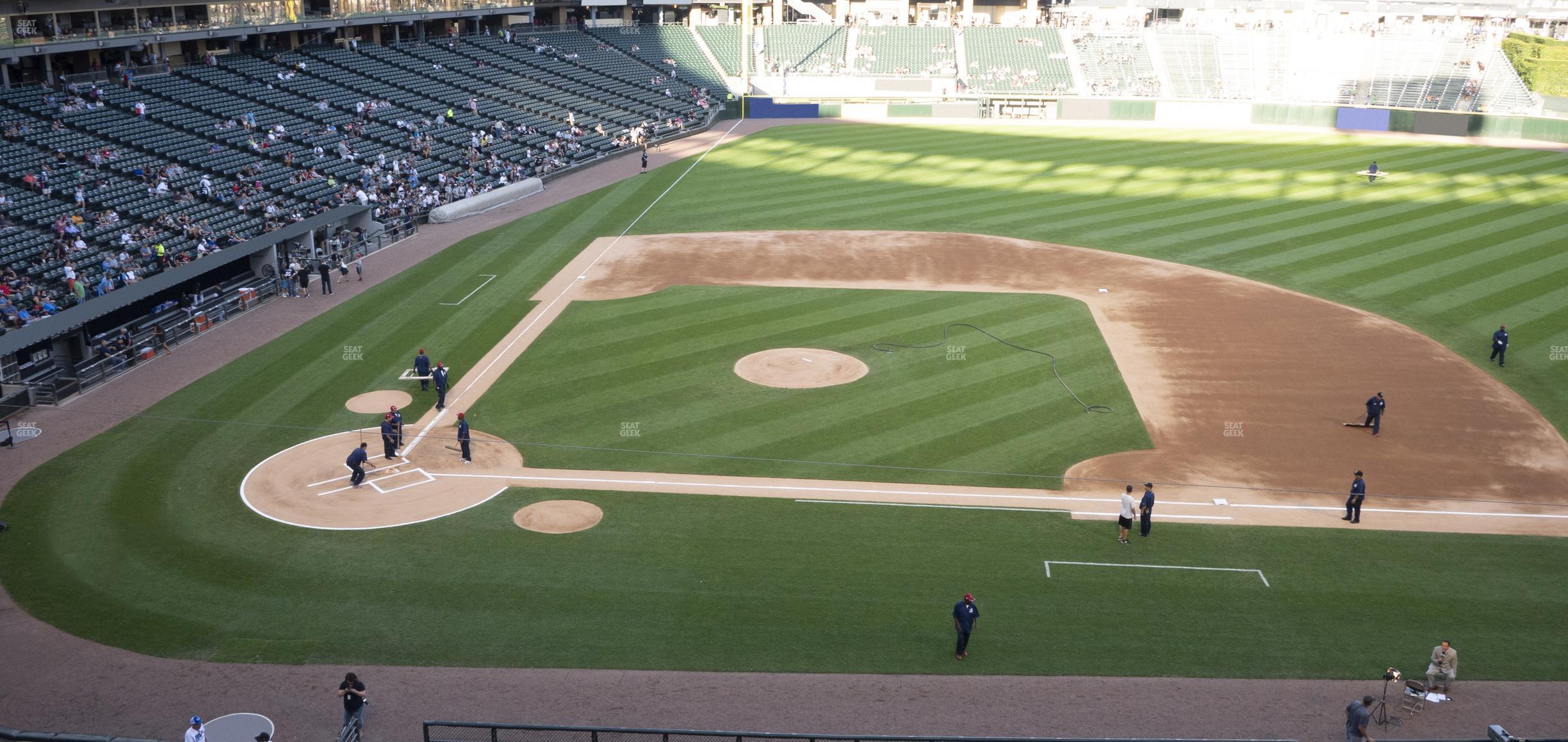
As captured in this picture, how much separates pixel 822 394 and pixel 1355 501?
12.3 meters

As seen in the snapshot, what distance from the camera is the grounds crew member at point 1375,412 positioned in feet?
82.6

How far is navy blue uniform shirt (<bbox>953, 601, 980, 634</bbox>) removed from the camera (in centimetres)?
1656

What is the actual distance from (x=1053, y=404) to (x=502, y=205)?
3181 centimetres

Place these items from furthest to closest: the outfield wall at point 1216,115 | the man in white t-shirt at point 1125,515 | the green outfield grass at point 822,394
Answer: the outfield wall at point 1216,115 → the green outfield grass at point 822,394 → the man in white t-shirt at point 1125,515

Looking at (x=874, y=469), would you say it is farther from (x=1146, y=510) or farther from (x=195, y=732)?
(x=195, y=732)

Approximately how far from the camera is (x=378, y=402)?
27.5 m

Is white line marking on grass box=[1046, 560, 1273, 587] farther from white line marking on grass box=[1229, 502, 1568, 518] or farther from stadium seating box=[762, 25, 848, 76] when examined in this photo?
stadium seating box=[762, 25, 848, 76]

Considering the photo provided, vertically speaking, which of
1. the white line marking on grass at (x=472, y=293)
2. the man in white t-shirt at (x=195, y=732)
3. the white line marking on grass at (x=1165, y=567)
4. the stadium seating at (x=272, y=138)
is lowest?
the white line marking on grass at (x=1165, y=567)

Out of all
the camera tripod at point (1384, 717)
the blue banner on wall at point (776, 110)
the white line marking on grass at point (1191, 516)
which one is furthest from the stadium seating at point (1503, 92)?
the camera tripod at point (1384, 717)

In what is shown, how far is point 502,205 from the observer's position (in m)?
50.6

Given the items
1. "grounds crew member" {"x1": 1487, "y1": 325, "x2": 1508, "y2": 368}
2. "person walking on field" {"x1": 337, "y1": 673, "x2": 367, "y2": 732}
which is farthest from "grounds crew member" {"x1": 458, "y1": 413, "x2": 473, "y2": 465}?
"grounds crew member" {"x1": 1487, "y1": 325, "x2": 1508, "y2": 368}

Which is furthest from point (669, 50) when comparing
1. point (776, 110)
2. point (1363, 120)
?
point (1363, 120)

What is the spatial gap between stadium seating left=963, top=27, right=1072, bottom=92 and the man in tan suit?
237 feet

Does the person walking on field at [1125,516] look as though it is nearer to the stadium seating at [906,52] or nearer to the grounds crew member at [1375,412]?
the grounds crew member at [1375,412]
